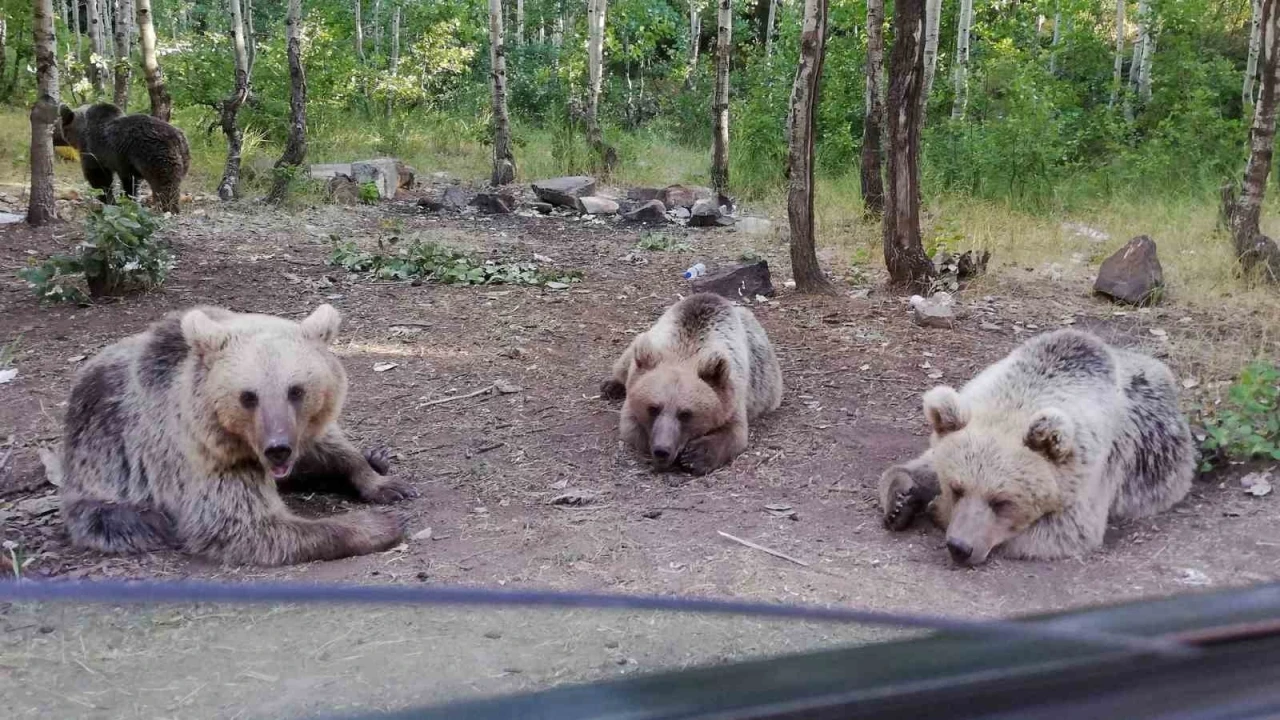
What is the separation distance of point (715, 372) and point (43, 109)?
7.72 m

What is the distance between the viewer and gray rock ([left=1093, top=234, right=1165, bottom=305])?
7523mm

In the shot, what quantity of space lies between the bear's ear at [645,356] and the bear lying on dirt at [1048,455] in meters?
1.59

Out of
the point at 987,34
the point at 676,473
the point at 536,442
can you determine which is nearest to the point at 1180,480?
the point at 676,473

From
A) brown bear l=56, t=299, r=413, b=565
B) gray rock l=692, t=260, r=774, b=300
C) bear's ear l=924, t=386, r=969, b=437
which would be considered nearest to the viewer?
brown bear l=56, t=299, r=413, b=565

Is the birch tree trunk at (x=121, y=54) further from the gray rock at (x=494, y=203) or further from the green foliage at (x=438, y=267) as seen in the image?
the green foliage at (x=438, y=267)

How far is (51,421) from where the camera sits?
548 cm

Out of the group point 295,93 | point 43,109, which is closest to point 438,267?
point 43,109

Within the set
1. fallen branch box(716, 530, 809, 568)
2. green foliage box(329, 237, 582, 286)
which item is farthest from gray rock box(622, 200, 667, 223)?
fallen branch box(716, 530, 809, 568)

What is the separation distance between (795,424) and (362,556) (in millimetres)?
2650

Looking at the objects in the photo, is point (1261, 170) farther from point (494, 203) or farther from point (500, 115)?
point (500, 115)

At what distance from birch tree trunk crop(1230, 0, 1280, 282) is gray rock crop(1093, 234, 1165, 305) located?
771 millimetres

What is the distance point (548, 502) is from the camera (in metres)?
4.65

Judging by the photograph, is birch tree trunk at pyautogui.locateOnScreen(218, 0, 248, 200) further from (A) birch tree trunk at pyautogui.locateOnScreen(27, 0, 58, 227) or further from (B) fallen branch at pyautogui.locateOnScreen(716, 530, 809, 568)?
(B) fallen branch at pyautogui.locateOnScreen(716, 530, 809, 568)

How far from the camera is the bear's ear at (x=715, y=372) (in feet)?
17.5
